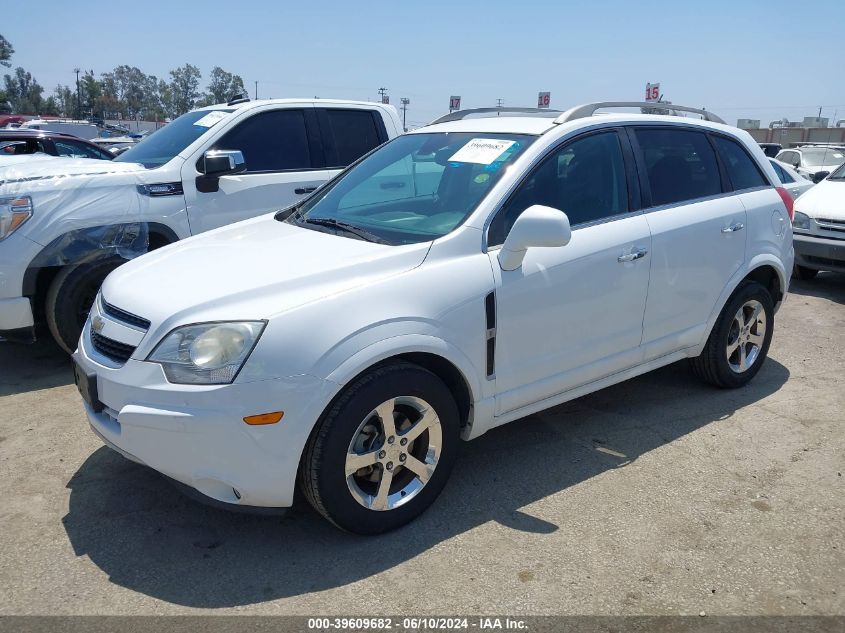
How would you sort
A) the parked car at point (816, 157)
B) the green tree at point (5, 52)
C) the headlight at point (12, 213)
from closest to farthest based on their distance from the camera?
the headlight at point (12, 213), the parked car at point (816, 157), the green tree at point (5, 52)

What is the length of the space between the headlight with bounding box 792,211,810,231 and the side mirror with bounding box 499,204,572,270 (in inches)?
242

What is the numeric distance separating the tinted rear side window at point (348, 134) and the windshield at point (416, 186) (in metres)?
1.99

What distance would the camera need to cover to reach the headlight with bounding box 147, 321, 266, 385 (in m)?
2.64

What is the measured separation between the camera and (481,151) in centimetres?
369

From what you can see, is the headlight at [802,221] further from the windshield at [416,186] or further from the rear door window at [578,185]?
the windshield at [416,186]

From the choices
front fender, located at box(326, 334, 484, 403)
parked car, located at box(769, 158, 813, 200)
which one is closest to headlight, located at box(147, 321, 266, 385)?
front fender, located at box(326, 334, 484, 403)

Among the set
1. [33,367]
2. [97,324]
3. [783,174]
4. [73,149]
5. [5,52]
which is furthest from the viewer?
[5,52]

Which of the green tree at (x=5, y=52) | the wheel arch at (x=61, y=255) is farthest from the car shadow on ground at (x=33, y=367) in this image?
the green tree at (x=5, y=52)

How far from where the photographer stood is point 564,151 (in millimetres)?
3654

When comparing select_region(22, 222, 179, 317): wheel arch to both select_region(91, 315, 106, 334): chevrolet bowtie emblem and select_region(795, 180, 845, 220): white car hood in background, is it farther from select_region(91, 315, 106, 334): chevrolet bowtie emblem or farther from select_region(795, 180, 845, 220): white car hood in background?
select_region(795, 180, 845, 220): white car hood in background

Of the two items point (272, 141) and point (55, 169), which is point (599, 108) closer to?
point (272, 141)

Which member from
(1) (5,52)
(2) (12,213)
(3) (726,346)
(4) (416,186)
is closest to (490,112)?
(4) (416,186)

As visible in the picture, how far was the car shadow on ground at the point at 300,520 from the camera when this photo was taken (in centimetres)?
280

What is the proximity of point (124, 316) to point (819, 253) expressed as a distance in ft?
24.3
